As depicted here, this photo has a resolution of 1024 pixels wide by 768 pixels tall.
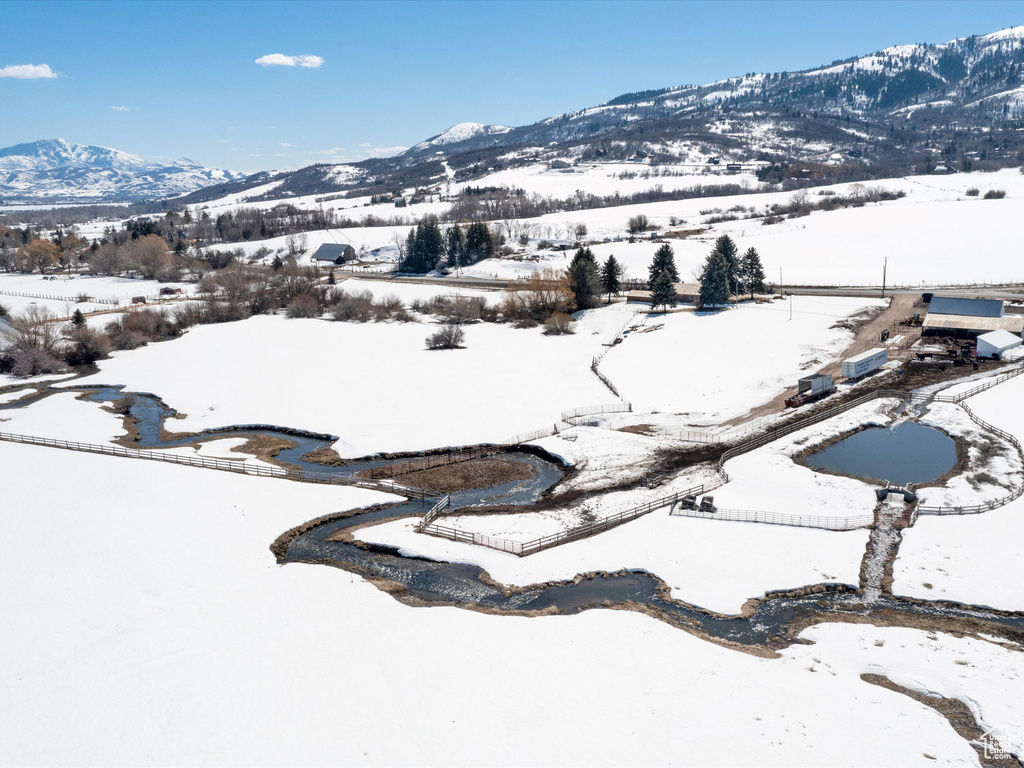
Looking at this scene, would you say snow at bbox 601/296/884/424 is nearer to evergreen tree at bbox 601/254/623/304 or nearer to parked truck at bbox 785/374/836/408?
parked truck at bbox 785/374/836/408

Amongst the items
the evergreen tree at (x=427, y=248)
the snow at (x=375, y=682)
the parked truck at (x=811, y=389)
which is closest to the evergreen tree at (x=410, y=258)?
the evergreen tree at (x=427, y=248)

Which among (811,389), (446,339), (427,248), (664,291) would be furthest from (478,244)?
(811,389)

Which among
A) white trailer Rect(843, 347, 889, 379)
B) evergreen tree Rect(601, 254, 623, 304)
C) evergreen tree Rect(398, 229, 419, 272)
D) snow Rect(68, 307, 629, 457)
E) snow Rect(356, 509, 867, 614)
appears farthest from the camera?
evergreen tree Rect(398, 229, 419, 272)

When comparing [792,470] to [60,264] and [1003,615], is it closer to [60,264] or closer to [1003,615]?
[1003,615]

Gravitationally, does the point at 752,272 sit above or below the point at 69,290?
above

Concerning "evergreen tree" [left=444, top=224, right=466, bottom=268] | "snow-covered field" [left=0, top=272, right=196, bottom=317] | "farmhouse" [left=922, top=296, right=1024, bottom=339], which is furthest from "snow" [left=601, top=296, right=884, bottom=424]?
"snow-covered field" [left=0, top=272, right=196, bottom=317]

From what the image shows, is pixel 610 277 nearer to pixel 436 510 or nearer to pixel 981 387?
pixel 981 387
